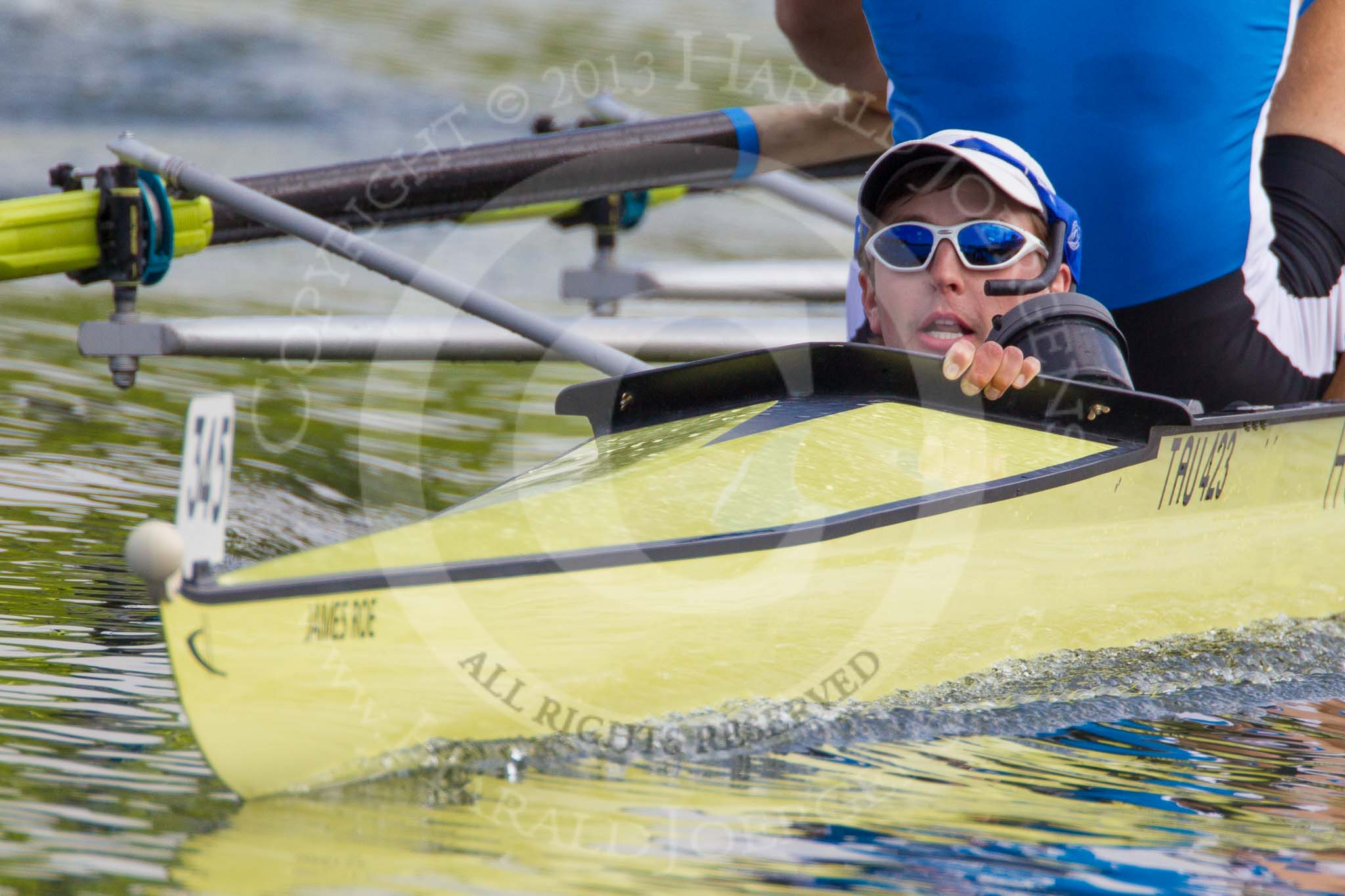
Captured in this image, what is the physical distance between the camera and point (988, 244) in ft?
8.10

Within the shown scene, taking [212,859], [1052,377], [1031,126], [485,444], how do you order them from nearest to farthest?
[212,859], [1052,377], [1031,126], [485,444]

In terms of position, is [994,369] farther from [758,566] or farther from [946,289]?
[758,566]

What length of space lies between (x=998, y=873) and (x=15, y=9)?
13.5 meters

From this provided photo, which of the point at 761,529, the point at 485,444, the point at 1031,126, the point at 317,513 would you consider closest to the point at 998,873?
the point at 761,529

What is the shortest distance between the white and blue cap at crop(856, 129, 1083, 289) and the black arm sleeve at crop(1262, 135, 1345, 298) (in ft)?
2.05

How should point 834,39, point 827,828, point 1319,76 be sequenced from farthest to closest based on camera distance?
point 834,39 < point 1319,76 < point 827,828

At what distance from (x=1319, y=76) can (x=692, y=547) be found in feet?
6.49

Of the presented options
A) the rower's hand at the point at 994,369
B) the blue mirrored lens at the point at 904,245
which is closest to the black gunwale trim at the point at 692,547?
the rower's hand at the point at 994,369

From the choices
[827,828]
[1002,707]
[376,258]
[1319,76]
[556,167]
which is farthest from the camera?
[556,167]

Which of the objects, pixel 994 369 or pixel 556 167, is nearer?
pixel 994 369

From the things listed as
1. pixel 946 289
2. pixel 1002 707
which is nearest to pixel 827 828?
pixel 1002 707

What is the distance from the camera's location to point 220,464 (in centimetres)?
153

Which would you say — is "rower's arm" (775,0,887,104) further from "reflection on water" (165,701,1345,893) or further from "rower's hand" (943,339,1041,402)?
"reflection on water" (165,701,1345,893)

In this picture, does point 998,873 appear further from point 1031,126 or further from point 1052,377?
point 1031,126
